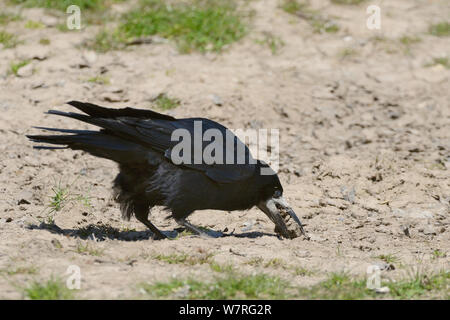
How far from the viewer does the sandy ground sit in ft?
16.8

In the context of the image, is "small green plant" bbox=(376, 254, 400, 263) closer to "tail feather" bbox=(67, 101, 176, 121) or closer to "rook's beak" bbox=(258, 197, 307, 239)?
"rook's beak" bbox=(258, 197, 307, 239)

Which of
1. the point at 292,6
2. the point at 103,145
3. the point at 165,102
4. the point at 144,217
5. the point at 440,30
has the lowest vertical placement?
the point at 144,217

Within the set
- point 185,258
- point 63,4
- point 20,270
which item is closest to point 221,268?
point 185,258

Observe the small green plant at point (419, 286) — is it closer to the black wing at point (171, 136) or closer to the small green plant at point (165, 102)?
the black wing at point (171, 136)

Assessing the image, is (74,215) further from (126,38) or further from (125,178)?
(126,38)

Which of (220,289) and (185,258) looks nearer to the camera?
(220,289)

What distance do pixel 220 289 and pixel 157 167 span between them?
1733 millimetres

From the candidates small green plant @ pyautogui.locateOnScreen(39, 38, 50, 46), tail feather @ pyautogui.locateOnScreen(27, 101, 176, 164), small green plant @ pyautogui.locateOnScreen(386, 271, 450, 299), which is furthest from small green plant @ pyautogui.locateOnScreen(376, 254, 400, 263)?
small green plant @ pyautogui.locateOnScreen(39, 38, 50, 46)

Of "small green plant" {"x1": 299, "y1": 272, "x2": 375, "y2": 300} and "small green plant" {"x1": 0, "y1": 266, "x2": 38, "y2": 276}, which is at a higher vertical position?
"small green plant" {"x1": 0, "y1": 266, "x2": 38, "y2": 276}

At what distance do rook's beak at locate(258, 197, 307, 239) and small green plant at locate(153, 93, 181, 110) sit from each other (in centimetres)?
256

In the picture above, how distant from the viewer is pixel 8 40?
9.28 metres

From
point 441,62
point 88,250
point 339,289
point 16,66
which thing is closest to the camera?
point 339,289

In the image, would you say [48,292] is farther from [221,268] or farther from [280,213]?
[280,213]
